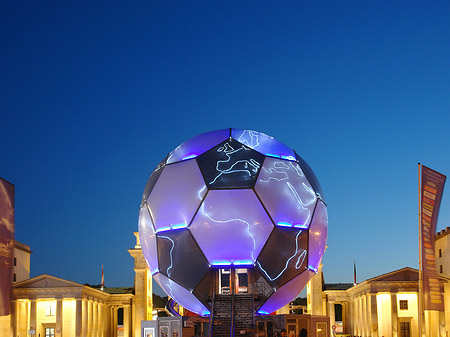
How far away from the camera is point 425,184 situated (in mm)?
23578

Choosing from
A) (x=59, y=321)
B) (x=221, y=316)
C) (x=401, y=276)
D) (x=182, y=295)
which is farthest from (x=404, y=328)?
(x=182, y=295)

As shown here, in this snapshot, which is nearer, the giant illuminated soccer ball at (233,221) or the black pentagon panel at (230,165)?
the giant illuminated soccer ball at (233,221)

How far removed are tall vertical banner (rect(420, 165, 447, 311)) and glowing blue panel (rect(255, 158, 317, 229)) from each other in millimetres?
4649

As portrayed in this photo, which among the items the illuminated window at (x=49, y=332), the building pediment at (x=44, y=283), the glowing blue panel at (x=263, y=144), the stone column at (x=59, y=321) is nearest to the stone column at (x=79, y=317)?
the stone column at (x=59, y=321)

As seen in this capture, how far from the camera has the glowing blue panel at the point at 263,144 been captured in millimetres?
22188

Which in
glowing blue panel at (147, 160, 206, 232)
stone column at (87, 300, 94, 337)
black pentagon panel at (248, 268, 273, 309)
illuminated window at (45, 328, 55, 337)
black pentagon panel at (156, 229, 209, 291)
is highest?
glowing blue panel at (147, 160, 206, 232)

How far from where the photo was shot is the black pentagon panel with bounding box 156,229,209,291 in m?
20.6

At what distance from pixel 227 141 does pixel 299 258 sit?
476 centimetres

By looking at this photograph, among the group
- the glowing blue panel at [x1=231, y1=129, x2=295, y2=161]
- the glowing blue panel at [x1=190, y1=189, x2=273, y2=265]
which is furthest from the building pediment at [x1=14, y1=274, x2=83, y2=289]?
the glowing blue panel at [x1=190, y1=189, x2=273, y2=265]

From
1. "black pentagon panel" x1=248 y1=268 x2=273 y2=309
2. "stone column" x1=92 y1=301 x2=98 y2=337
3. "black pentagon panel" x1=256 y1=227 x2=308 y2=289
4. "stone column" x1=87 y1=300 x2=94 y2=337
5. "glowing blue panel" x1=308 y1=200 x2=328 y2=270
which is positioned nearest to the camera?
"black pentagon panel" x1=256 y1=227 x2=308 y2=289

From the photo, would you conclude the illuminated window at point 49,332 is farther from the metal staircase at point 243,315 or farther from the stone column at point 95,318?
the metal staircase at point 243,315

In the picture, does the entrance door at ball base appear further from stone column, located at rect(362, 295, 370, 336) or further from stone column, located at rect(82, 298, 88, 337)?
stone column, located at rect(362, 295, 370, 336)

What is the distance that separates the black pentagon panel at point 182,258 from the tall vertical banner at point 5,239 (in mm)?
23204

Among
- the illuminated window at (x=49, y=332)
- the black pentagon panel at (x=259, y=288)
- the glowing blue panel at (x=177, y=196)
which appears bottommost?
the illuminated window at (x=49, y=332)
